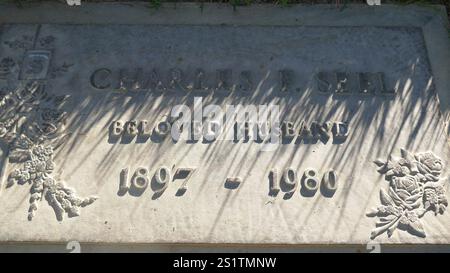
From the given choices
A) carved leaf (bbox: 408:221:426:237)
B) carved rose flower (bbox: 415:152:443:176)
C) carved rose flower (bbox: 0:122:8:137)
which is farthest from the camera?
carved rose flower (bbox: 0:122:8:137)

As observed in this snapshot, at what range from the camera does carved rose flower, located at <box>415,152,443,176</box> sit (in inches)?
133

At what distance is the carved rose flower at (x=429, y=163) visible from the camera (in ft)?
11.1

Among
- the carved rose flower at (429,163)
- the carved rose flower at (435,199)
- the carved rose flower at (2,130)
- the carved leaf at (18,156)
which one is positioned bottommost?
the carved rose flower at (435,199)

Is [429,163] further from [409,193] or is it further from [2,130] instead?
[2,130]

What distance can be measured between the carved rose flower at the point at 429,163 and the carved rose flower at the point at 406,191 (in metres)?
0.13

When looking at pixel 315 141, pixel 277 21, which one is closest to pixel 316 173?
A: pixel 315 141

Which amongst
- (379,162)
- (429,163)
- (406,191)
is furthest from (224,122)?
(429,163)

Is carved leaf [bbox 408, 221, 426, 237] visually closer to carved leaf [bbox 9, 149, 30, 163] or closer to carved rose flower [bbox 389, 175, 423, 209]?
carved rose flower [bbox 389, 175, 423, 209]

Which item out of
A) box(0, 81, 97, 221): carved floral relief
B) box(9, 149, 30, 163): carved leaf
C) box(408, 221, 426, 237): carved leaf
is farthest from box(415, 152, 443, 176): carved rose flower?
box(9, 149, 30, 163): carved leaf

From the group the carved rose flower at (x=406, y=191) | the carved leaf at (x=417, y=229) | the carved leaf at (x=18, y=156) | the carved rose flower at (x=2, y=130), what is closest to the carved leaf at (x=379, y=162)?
the carved rose flower at (x=406, y=191)

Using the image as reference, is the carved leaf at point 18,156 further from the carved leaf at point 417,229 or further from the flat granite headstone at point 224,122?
the carved leaf at point 417,229

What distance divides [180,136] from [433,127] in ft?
7.56

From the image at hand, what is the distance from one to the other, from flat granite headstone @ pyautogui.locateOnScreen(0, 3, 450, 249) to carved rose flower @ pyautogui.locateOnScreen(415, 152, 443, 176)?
17 mm

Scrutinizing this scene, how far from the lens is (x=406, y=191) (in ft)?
10.9
